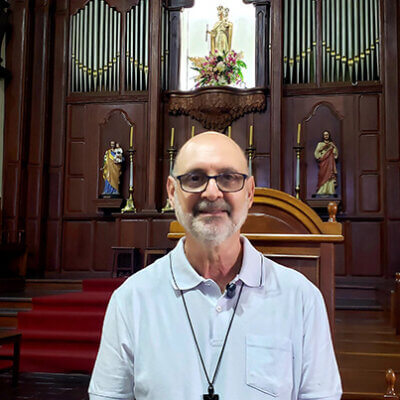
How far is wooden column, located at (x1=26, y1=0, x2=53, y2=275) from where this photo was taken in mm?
8086

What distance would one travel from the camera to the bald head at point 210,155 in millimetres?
1346

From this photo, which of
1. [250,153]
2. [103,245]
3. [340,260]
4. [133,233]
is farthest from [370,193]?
[103,245]

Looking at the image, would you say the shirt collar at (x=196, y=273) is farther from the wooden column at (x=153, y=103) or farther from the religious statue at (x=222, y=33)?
the religious statue at (x=222, y=33)

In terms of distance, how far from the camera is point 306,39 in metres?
7.92

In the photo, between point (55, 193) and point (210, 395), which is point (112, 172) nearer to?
point (55, 193)

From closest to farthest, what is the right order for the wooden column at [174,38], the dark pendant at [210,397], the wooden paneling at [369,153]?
the dark pendant at [210,397] < the wooden paneling at [369,153] < the wooden column at [174,38]

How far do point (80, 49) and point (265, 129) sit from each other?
10.3 ft

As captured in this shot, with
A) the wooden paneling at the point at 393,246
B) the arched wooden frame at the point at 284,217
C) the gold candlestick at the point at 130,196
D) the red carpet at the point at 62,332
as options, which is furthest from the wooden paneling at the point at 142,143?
the arched wooden frame at the point at 284,217

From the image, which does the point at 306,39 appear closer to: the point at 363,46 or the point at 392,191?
the point at 363,46

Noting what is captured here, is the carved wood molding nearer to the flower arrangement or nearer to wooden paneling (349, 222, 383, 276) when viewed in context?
the flower arrangement

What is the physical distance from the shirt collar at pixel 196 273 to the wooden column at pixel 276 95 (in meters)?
6.31

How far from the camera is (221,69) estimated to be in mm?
7977

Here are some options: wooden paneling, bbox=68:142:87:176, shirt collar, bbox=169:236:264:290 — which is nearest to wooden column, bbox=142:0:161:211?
wooden paneling, bbox=68:142:87:176

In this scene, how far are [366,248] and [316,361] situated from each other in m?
6.48
